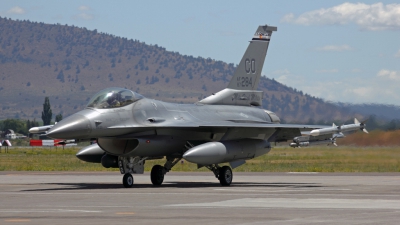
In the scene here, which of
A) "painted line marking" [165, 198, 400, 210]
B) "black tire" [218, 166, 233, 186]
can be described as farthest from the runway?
"black tire" [218, 166, 233, 186]

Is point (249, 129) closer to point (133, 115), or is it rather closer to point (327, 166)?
point (133, 115)

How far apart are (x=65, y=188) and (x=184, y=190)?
3.82 m

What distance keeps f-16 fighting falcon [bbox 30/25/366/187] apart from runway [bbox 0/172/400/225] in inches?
54.3

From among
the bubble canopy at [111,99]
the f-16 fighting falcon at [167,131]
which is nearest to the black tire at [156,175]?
the f-16 fighting falcon at [167,131]

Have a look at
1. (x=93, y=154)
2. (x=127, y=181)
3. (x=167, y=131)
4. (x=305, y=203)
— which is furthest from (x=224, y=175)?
(x=305, y=203)

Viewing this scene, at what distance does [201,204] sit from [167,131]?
760 centimetres

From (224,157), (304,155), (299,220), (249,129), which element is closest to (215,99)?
(249,129)

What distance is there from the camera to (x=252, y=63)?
2872 centimetres

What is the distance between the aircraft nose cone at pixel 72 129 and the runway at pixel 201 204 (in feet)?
5.14

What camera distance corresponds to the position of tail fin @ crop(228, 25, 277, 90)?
28.5 meters

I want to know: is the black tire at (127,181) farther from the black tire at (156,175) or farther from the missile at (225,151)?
the missile at (225,151)

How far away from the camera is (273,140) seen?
89.1 ft

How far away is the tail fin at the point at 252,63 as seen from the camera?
2848 centimetres

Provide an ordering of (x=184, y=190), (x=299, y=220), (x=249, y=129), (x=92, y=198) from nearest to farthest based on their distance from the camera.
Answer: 1. (x=299, y=220)
2. (x=92, y=198)
3. (x=184, y=190)
4. (x=249, y=129)
